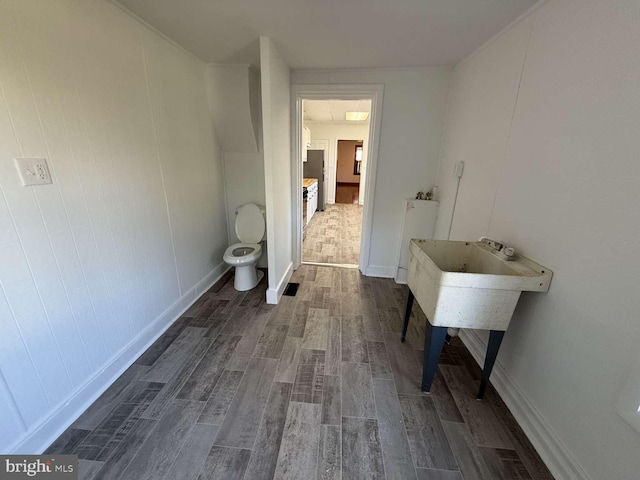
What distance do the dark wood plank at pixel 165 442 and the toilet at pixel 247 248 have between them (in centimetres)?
127

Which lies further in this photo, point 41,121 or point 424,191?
point 424,191

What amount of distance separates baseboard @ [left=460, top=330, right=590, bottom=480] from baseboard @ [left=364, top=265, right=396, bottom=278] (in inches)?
55.6

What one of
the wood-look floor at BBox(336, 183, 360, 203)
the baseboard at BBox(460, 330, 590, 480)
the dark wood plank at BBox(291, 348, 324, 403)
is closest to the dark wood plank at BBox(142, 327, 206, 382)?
the dark wood plank at BBox(291, 348, 324, 403)

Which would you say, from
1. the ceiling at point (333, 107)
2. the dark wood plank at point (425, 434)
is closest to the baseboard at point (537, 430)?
the dark wood plank at point (425, 434)

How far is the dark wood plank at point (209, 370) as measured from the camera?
1.51 metres

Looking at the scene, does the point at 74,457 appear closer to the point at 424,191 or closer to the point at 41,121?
the point at 41,121

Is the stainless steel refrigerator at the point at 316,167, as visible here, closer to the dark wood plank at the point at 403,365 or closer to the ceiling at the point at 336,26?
the ceiling at the point at 336,26

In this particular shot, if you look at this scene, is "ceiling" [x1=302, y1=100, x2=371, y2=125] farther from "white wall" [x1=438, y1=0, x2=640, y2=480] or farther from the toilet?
"white wall" [x1=438, y1=0, x2=640, y2=480]

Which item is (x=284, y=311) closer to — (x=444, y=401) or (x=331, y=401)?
(x=331, y=401)

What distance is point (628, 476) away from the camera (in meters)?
0.88

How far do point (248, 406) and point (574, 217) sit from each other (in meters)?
1.91

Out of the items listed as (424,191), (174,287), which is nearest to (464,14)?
(424,191)

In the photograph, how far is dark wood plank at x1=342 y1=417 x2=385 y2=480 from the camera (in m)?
1.14

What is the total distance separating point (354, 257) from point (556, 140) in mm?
2683
